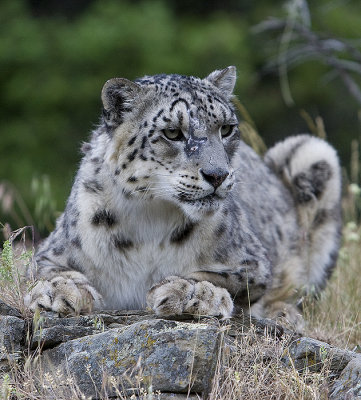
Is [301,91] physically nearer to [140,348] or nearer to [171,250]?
[171,250]

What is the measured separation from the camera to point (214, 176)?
240 inches

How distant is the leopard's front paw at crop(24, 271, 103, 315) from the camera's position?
607cm

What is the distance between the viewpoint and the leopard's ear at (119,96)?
6566 millimetres

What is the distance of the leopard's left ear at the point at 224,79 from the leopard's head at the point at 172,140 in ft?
0.99

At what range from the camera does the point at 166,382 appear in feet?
17.0

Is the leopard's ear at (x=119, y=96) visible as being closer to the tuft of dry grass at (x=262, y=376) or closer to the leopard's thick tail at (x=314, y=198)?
the tuft of dry grass at (x=262, y=376)

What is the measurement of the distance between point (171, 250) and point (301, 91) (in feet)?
52.5

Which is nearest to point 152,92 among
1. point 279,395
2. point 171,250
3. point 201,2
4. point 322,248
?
point 171,250

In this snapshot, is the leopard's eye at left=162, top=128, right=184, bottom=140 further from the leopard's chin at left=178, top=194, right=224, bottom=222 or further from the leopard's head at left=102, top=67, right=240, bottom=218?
the leopard's chin at left=178, top=194, right=224, bottom=222

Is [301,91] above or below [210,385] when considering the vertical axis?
below

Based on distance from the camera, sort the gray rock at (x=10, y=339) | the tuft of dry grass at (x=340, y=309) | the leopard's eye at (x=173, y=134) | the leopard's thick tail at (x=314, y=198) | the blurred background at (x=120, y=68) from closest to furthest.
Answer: the gray rock at (x=10, y=339)
the leopard's eye at (x=173, y=134)
the tuft of dry grass at (x=340, y=309)
the leopard's thick tail at (x=314, y=198)
the blurred background at (x=120, y=68)

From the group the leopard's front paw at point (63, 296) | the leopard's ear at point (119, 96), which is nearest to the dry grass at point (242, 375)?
the leopard's front paw at point (63, 296)

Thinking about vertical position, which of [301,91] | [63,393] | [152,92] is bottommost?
[301,91]

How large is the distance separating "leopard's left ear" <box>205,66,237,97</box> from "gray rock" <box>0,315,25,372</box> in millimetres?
2469
